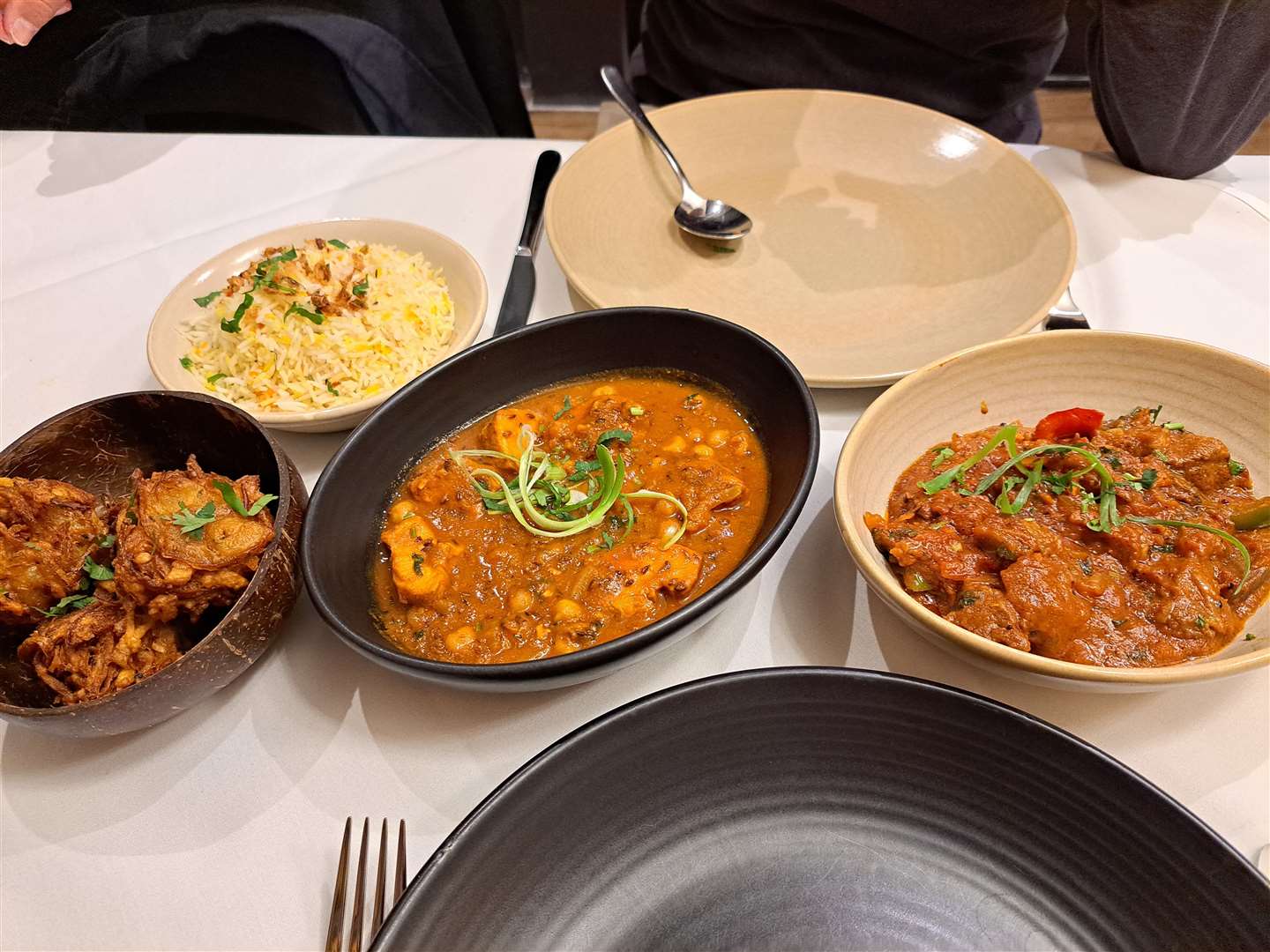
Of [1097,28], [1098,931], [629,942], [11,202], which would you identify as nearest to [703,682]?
[629,942]

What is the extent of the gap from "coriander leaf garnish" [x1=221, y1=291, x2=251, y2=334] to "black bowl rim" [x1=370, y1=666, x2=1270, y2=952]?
1.42m

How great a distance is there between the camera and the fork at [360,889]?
120 cm

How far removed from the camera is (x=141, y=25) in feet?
9.75

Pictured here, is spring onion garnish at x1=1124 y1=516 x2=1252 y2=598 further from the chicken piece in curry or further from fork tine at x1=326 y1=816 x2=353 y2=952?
the chicken piece in curry

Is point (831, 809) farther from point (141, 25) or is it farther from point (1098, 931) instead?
point (141, 25)

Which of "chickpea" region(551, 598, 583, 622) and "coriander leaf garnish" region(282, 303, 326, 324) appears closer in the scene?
"chickpea" region(551, 598, 583, 622)

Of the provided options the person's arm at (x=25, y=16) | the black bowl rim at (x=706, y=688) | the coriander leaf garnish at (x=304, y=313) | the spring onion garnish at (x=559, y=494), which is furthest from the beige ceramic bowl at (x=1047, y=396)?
the person's arm at (x=25, y=16)

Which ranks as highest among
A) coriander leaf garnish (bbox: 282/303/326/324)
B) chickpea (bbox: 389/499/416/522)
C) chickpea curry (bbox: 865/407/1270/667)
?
coriander leaf garnish (bbox: 282/303/326/324)

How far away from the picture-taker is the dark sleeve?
2.27 m

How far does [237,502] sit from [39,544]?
39 cm

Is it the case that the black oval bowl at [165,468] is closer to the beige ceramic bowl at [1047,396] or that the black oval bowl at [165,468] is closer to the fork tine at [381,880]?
the fork tine at [381,880]

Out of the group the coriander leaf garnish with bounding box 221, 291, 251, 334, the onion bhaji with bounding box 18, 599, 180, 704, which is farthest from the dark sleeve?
the onion bhaji with bounding box 18, 599, 180, 704

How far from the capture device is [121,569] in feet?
4.66

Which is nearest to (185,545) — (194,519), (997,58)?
(194,519)
